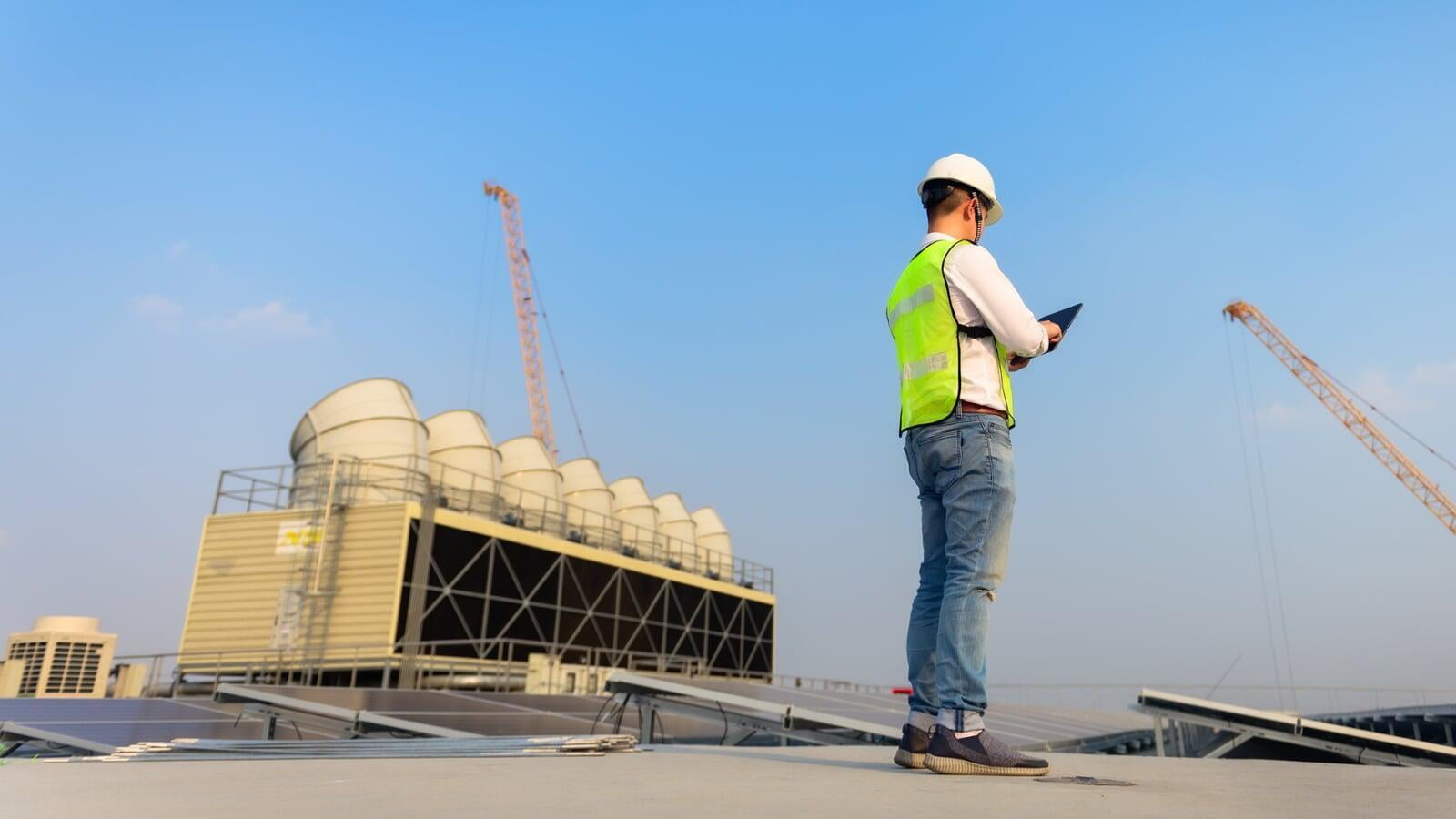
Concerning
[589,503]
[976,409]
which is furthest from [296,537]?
[976,409]

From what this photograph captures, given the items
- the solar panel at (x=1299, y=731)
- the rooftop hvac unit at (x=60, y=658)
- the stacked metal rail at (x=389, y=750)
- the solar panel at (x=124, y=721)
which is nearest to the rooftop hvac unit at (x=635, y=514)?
A: the rooftop hvac unit at (x=60, y=658)

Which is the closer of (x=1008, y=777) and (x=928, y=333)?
(x=1008, y=777)

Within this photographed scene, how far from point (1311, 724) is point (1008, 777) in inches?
221

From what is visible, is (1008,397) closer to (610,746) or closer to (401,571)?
(610,746)

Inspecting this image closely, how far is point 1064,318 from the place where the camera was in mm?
4039

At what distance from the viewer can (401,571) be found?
2548cm

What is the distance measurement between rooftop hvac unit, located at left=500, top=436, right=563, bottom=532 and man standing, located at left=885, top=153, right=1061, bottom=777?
96.5 feet

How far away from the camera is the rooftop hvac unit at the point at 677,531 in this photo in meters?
45.1

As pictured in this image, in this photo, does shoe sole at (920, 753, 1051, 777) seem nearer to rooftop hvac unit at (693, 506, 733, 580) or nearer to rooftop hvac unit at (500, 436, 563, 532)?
rooftop hvac unit at (500, 436, 563, 532)

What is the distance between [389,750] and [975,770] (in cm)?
246

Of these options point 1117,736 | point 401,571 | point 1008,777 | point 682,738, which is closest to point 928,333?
point 1008,777

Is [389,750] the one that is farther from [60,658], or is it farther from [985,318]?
[60,658]

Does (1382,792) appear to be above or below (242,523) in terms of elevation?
below

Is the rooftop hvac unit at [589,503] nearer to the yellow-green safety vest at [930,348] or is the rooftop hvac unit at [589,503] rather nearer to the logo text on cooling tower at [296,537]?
the logo text on cooling tower at [296,537]
